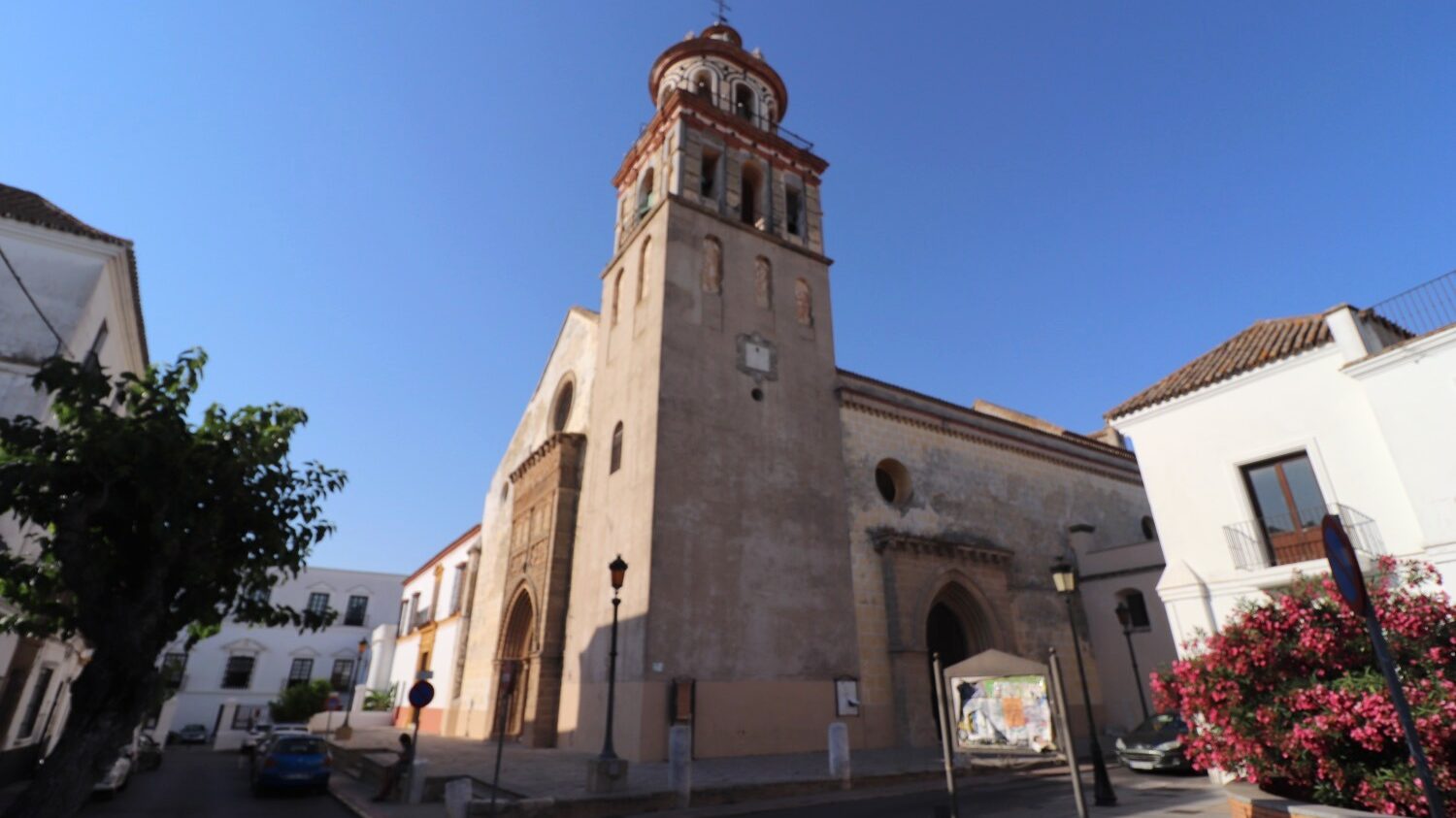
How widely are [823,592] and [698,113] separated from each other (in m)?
14.5

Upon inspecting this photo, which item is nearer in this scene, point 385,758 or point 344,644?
point 385,758

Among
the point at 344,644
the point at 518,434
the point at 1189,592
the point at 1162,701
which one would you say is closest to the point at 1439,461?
the point at 1189,592

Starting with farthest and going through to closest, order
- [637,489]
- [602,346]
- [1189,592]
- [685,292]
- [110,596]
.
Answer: [602,346] < [685,292] < [637,489] < [1189,592] < [110,596]

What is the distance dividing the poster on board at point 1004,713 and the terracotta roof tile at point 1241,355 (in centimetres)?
590

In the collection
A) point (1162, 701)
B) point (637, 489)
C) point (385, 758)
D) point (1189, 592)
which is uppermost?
point (637, 489)

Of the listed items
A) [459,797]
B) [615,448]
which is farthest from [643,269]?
[459,797]

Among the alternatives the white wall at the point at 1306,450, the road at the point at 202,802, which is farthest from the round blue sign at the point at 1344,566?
the road at the point at 202,802

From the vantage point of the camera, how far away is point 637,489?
1546 cm

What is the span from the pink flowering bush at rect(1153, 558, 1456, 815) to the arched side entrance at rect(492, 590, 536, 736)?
49.9 ft

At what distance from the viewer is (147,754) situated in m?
19.7

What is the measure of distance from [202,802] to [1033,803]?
15177 millimetres

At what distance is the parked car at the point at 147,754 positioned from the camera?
19125 millimetres

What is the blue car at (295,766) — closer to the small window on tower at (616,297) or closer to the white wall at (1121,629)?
the small window on tower at (616,297)

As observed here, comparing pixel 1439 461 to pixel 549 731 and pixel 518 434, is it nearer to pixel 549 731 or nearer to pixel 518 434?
pixel 549 731
